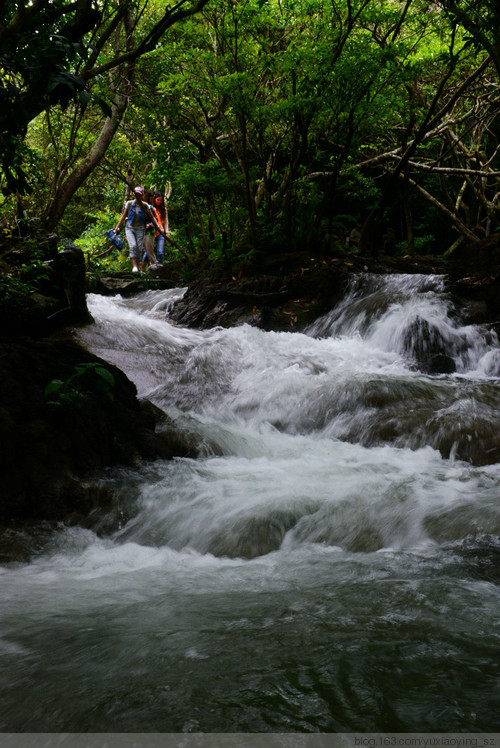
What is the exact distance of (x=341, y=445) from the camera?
5078mm

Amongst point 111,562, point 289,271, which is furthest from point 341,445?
point 289,271

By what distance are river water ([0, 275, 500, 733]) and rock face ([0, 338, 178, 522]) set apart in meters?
0.23

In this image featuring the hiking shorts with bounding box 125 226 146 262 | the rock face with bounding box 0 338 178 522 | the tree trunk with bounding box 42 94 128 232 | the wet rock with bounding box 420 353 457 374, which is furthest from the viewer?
the hiking shorts with bounding box 125 226 146 262

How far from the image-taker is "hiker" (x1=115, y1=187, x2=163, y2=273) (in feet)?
38.4

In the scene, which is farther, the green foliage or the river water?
the green foliage

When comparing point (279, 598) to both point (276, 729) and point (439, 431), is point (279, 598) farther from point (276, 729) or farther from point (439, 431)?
point (439, 431)

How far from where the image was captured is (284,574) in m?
2.65

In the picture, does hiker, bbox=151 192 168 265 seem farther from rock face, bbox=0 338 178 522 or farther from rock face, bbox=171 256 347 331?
rock face, bbox=0 338 178 522

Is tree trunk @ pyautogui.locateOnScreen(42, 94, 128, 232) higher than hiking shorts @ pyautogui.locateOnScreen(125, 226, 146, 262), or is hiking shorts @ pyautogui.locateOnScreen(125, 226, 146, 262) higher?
tree trunk @ pyautogui.locateOnScreen(42, 94, 128, 232)

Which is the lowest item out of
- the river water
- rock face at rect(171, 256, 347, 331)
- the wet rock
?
the river water

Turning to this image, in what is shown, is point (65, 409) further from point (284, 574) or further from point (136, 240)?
point (136, 240)

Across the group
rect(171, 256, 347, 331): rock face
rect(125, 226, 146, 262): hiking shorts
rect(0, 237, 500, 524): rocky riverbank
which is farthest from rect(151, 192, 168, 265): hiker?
rect(0, 237, 500, 524): rocky riverbank

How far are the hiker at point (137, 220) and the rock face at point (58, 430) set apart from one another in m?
7.96

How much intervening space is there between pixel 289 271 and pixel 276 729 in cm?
894
